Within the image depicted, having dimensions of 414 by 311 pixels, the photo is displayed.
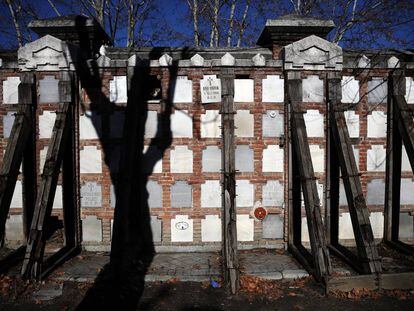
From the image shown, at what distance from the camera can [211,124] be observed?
694 cm

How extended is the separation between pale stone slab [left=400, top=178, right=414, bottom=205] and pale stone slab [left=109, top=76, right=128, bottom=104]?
656 cm

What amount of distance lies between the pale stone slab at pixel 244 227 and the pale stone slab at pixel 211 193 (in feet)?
1.97

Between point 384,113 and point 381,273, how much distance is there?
11.9ft

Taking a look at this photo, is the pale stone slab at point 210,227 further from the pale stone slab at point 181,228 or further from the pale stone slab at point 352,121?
the pale stone slab at point 352,121

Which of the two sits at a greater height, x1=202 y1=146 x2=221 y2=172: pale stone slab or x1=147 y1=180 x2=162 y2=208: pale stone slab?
x1=202 y1=146 x2=221 y2=172: pale stone slab

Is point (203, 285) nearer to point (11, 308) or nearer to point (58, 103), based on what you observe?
point (11, 308)

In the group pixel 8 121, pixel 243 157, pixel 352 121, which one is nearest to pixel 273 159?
pixel 243 157

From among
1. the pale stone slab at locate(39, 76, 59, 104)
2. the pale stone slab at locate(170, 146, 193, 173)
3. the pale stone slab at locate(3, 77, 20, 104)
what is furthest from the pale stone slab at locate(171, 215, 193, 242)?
the pale stone slab at locate(3, 77, 20, 104)

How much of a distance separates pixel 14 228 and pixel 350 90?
8116mm

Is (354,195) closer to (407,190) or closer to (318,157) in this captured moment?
(318,157)

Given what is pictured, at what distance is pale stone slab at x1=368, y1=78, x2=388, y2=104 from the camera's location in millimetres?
7031

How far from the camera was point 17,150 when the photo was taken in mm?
6004

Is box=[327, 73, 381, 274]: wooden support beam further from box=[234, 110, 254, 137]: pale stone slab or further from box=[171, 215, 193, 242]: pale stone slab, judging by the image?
box=[171, 215, 193, 242]: pale stone slab

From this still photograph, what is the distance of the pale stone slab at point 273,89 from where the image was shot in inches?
272
